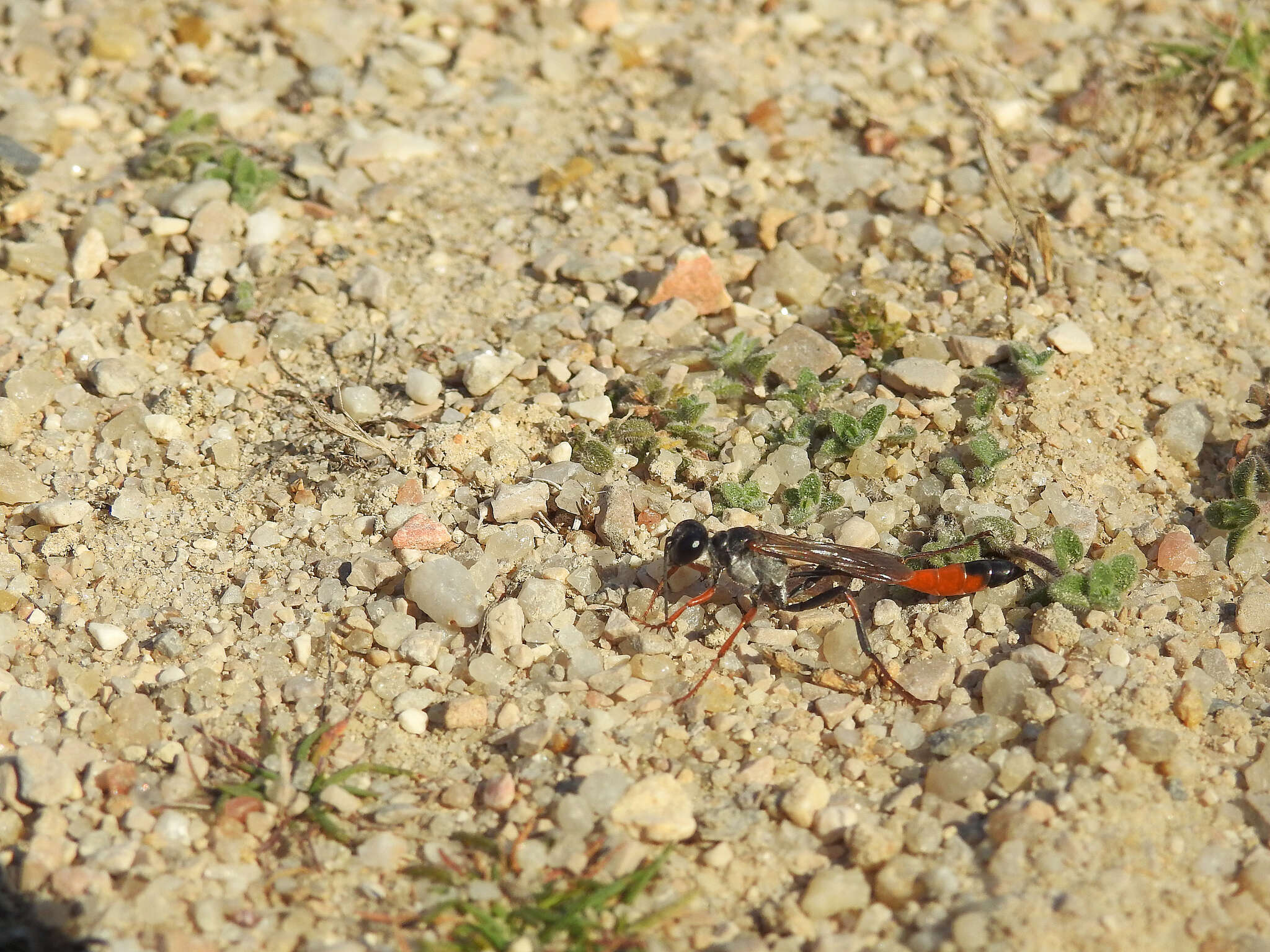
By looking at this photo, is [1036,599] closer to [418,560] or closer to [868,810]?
[868,810]

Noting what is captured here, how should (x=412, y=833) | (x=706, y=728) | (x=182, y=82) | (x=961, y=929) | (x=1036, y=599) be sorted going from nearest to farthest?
1. (x=961, y=929)
2. (x=412, y=833)
3. (x=706, y=728)
4. (x=1036, y=599)
5. (x=182, y=82)

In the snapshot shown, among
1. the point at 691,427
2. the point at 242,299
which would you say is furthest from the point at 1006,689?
the point at 242,299

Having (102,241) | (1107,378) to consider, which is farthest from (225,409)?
(1107,378)

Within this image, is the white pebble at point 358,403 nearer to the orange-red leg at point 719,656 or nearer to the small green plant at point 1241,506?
the orange-red leg at point 719,656

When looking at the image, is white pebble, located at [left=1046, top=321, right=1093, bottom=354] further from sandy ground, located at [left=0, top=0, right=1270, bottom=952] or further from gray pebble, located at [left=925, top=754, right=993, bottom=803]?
gray pebble, located at [left=925, top=754, right=993, bottom=803]

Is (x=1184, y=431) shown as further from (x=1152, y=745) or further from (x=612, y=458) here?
(x=612, y=458)

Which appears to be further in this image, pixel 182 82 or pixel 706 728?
pixel 182 82

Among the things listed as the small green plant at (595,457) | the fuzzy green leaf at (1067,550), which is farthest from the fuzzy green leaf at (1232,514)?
the small green plant at (595,457)

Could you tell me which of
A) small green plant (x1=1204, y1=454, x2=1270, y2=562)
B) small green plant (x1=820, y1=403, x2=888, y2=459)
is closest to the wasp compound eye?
small green plant (x1=820, y1=403, x2=888, y2=459)
